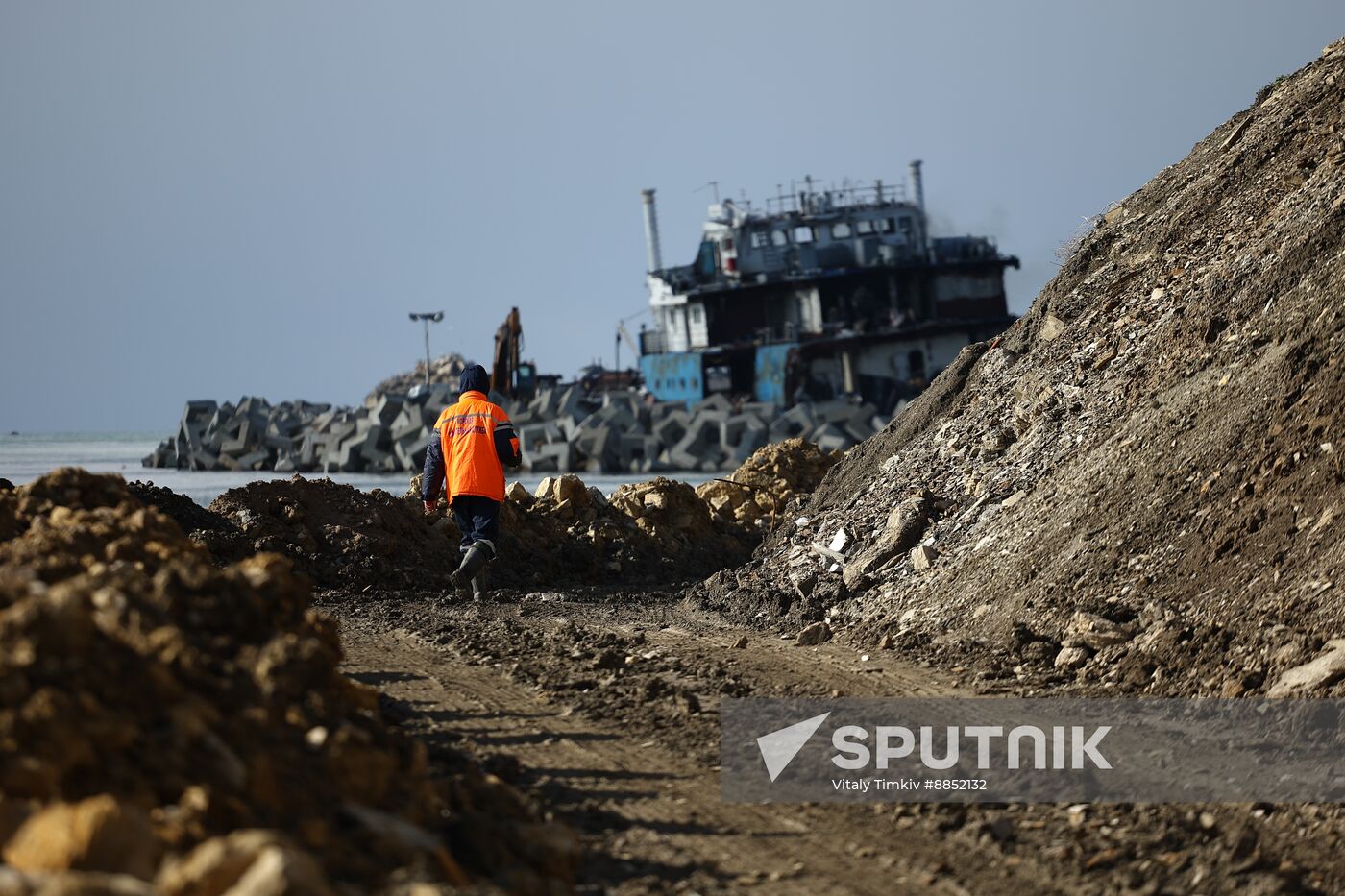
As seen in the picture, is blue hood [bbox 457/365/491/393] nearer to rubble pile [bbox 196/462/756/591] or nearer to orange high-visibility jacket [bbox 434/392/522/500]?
orange high-visibility jacket [bbox 434/392/522/500]

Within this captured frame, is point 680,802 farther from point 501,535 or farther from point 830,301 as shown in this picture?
point 830,301

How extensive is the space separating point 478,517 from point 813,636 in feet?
9.13

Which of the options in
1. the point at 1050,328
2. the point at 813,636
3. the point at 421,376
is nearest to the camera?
the point at 813,636

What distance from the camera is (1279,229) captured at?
33.2 feet

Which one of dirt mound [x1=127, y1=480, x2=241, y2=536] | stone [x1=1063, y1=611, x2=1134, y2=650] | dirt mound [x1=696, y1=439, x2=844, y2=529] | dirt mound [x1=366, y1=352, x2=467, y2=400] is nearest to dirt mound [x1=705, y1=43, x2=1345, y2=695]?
stone [x1=1063, y1=611, x2=1134, y2=650]

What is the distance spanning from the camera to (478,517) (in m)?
10.9

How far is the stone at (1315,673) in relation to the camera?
21.4 feet

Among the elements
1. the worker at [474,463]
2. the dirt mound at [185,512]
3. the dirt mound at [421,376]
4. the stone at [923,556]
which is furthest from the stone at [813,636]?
the dirt mound at [421,376]

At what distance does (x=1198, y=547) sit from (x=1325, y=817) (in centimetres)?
261

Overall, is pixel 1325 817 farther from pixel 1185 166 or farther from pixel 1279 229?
pixel 1185 166

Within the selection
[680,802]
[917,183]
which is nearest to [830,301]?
[917,183]

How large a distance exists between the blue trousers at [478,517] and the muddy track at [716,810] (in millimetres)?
1888

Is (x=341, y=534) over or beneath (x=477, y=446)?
beneath

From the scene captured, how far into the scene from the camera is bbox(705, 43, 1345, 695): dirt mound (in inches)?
299
